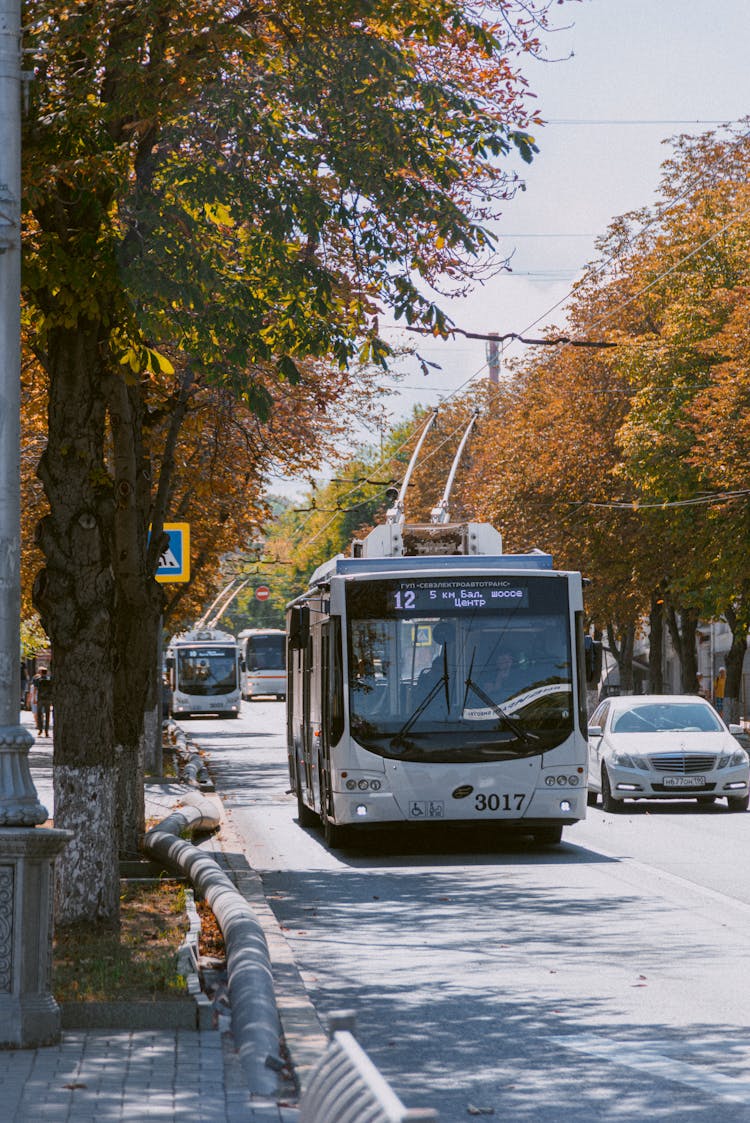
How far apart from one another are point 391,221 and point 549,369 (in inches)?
1701

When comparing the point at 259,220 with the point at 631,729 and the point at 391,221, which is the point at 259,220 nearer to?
the point at 391,221

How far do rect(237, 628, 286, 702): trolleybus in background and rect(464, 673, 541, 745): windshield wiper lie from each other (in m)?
67.4

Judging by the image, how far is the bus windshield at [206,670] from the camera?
70000 mm

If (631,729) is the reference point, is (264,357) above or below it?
above

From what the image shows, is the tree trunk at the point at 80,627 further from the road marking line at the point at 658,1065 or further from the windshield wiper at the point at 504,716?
the windshield wiper at the point at 504,716

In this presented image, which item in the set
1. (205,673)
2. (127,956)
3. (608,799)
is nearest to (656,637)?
(205,673)

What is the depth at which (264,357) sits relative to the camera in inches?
493

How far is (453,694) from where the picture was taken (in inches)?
683

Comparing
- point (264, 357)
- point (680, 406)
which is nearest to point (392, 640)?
point (264, 357)

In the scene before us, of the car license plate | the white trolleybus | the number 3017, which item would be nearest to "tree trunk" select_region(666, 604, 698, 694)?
the car license plate

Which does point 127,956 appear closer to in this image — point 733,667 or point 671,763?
point 671,763

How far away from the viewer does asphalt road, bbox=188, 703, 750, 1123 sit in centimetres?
735

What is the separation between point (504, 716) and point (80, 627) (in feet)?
22.2

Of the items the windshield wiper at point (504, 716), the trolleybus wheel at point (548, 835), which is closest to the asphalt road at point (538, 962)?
the trolleybus wheel at point (548, 835)
